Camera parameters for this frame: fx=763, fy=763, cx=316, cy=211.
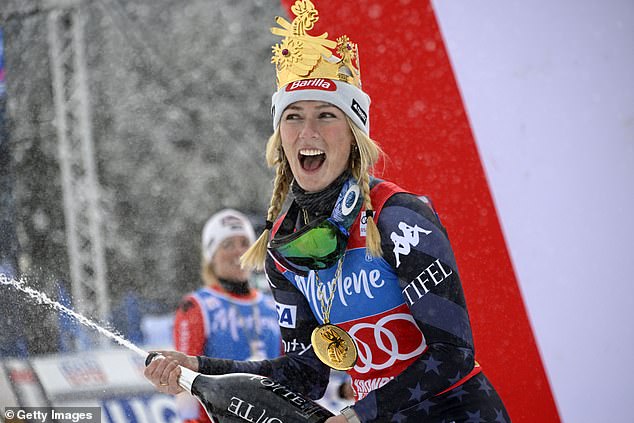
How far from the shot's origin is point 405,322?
2.03 m

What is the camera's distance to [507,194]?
3.61m

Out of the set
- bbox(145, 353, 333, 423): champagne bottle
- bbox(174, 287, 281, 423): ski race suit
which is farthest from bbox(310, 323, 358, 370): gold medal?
bbox(174, 287, 281, 423): ski race suit

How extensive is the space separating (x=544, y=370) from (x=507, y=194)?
2.78 feet

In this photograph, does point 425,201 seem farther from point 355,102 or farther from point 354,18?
point 354,18

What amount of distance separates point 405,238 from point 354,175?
0.31 m

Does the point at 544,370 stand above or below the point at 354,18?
below

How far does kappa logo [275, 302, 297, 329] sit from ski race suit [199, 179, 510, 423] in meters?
0.09

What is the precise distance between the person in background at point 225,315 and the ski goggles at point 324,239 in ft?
6.67

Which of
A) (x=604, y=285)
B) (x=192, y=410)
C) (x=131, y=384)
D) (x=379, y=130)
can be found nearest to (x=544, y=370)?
(x=604, y=285)

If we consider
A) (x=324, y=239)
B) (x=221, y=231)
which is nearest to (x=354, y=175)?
(x=324, y=239)

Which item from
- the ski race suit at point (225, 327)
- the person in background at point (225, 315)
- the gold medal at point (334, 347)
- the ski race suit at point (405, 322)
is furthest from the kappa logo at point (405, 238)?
the ski race suit at point (225, 327)

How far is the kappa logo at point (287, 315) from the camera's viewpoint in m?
2.28

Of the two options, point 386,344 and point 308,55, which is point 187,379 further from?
point 308,55

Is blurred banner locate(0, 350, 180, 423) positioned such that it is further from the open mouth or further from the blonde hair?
the open mouth
